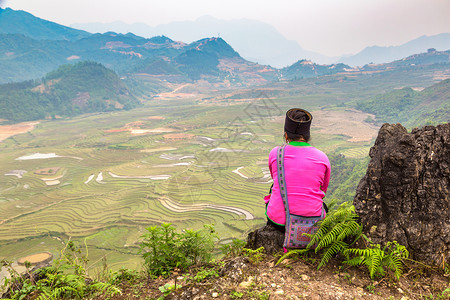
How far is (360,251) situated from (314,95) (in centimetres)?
9785

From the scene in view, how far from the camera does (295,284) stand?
2.05 metres

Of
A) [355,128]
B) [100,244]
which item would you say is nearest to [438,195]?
[100,244]

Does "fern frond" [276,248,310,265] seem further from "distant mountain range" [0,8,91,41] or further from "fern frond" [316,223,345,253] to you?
"distant mountain range" [0,8,91,41]

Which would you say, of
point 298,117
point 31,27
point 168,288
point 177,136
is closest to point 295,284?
point 168,288

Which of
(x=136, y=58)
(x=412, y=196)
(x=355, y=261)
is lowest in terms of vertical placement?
(x=355, y=261)

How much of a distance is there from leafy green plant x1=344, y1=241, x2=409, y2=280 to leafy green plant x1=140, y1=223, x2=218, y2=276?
141 cm

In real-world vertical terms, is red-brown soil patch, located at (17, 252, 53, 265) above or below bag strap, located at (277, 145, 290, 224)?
below

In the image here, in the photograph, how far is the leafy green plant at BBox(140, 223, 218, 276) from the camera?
2607 millimetres

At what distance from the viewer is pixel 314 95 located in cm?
9250

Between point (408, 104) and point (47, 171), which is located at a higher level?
point (408, 104)

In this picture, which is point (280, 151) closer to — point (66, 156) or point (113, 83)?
point (66, 156)

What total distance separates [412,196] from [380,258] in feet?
2.32

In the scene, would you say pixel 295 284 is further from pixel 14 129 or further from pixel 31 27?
pixel 31 27

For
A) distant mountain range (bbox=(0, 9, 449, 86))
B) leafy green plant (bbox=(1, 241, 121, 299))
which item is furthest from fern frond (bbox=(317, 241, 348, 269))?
distant mountain range (bbox=(0, 9, 449, 86))
